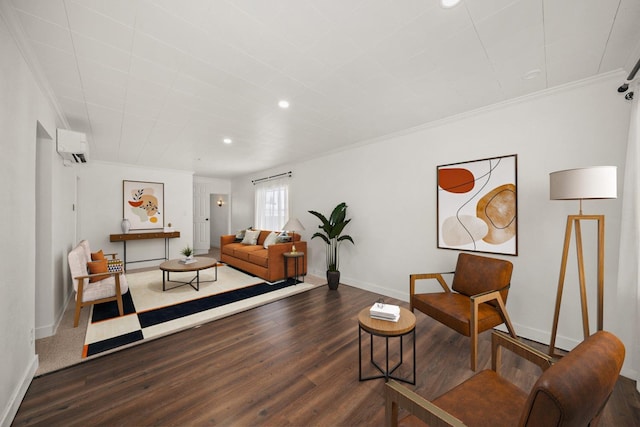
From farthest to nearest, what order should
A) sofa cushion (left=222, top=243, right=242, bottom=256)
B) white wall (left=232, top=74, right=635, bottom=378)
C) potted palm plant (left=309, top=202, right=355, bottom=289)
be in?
sofa cushion (left=222, top=243, right=242, bottom=256) → potted palm plant (left=309, top=202, right=355, bottom=289) → white wall (left=232, top=74, right=635, bottom=378)

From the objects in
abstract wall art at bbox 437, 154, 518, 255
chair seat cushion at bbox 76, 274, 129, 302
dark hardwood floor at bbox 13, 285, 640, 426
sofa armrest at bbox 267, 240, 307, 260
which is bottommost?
dark hardwood floor at bbox 13, 285, 640, 426

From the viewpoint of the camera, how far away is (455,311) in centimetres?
234

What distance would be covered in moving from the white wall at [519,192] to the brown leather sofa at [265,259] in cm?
101

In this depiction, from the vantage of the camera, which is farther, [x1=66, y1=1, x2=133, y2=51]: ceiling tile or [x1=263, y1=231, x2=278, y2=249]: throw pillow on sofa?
[x1=263, y1=231, x2=278, y2=249]: throw pillow on sofa

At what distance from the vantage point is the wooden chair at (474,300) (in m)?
2.16

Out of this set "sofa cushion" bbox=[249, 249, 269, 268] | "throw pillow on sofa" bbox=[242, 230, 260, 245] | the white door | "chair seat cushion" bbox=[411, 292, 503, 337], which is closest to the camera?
"chair seat cushion" bbox=[411, 292, 503, 337]

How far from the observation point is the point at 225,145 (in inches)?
177

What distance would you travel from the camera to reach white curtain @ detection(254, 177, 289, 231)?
20.6ft

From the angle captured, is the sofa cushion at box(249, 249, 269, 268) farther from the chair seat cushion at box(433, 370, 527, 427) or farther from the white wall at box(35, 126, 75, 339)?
the chair seat cushion at box(433, 370, 527, 427)

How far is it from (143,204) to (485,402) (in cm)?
741

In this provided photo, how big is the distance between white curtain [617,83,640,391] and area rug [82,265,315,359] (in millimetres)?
3609

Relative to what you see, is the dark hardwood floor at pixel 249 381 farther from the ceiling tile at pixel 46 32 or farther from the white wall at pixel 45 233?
the ceiling tile at pixel 46 32

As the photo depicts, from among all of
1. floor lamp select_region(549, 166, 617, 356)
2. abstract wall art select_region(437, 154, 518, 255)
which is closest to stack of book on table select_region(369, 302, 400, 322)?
floor lamp select_region(549, 166, 617, 356)

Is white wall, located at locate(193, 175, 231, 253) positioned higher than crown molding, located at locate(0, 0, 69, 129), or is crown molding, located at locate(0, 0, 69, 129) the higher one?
crown molding, located at locate(0, 0, 69, 129)
